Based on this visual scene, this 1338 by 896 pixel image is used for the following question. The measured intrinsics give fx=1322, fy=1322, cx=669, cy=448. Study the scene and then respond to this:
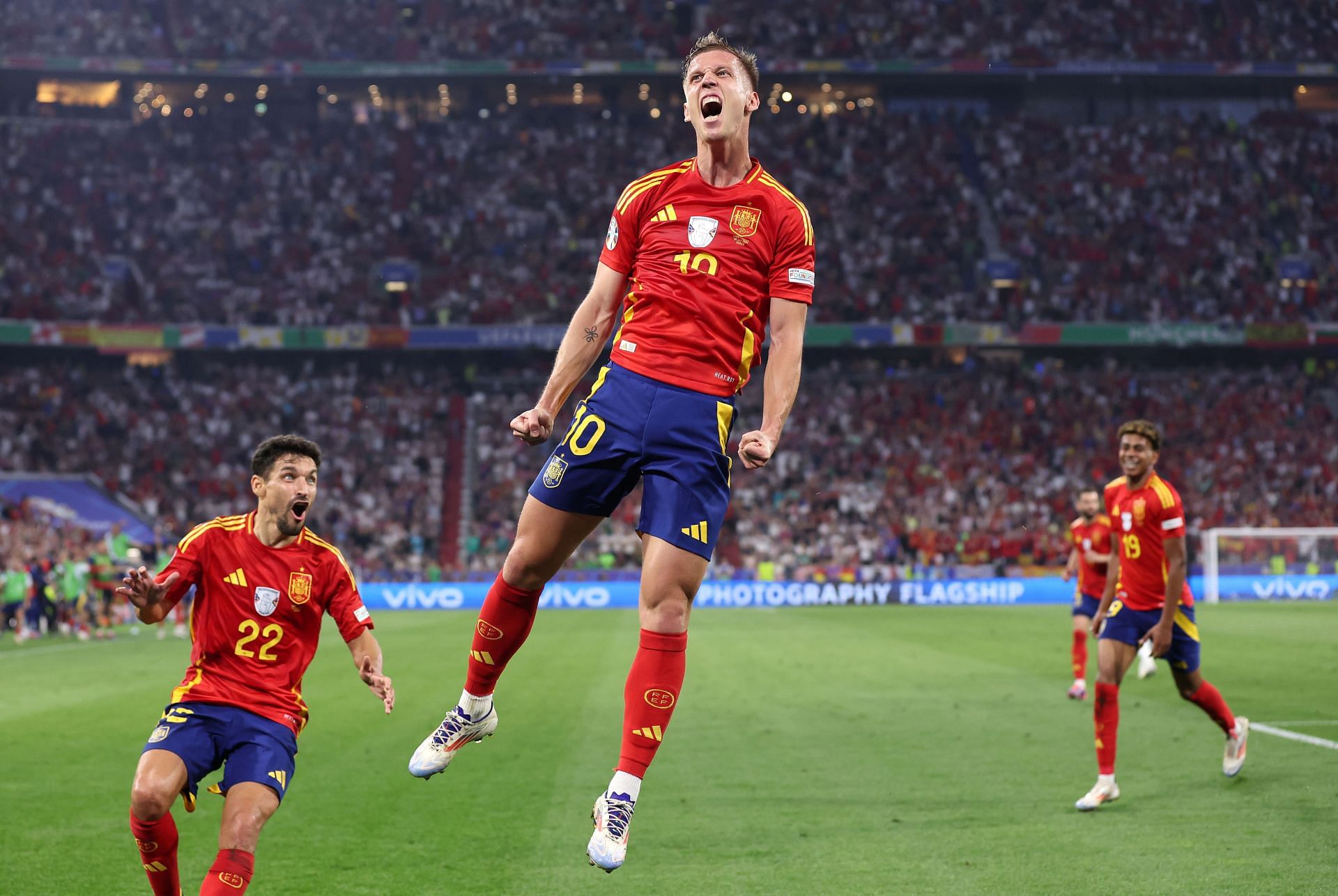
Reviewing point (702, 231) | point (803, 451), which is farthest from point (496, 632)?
point (803, 451)

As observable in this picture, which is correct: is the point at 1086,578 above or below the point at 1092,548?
below

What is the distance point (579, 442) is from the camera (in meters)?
5.04

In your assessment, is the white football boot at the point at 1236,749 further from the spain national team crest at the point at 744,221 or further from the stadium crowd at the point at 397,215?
the stadium crowd at the point at 397,215

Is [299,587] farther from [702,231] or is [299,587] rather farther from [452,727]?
[702,231]

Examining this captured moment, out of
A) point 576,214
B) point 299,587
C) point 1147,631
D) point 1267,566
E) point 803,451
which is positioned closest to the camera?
point 299,587

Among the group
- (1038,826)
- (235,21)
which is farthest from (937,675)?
(235,21)

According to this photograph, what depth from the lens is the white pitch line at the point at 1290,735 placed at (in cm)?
1205

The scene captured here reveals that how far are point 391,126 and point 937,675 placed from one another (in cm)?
3698

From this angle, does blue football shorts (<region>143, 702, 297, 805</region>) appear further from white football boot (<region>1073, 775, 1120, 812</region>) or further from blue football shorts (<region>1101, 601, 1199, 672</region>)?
blue football shorts (<region>1101, 601, 1199, 672</region>)

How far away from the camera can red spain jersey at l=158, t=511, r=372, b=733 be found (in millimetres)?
6164

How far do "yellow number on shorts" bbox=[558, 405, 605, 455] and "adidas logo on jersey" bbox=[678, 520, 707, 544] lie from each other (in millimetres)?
488

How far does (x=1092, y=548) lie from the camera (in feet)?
53.2

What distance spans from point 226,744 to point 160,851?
0.52 meters

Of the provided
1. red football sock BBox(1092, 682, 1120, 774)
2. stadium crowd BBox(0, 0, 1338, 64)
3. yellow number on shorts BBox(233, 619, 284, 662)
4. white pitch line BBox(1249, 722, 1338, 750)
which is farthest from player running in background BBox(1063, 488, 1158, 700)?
stadium crowd BBox(0, 0, 1338, 64)
